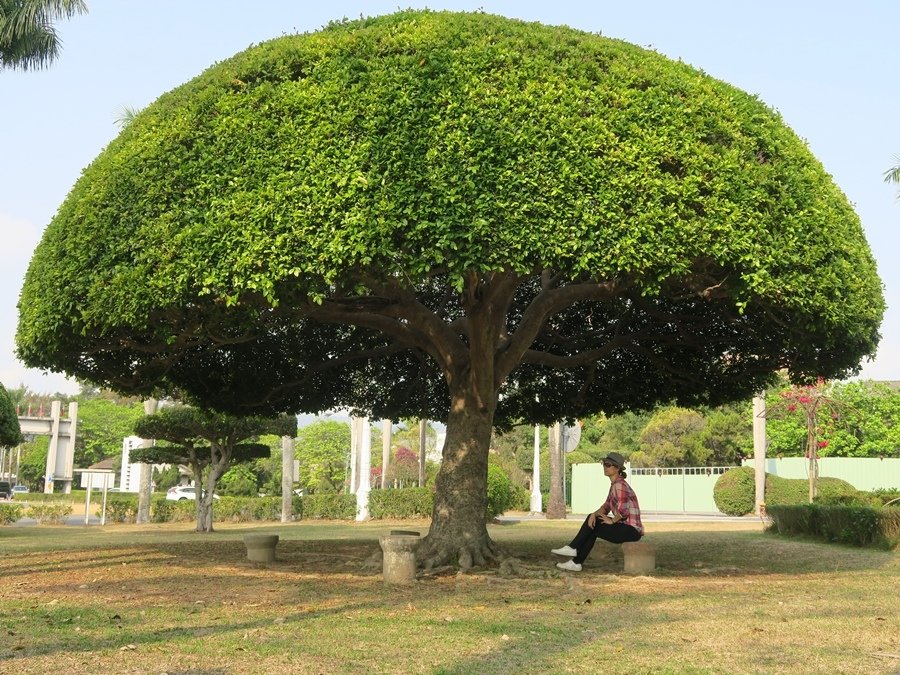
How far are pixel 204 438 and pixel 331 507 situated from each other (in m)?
9.53

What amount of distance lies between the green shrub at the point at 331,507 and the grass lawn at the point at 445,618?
791 inches

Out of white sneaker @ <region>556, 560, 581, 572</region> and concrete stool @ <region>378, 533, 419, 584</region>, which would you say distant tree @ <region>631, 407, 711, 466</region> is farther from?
concrete stool @ <region>378, 533, 419, 584</region>

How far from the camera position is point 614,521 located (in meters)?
11.1

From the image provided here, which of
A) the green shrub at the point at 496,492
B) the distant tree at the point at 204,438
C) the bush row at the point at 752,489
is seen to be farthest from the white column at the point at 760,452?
the distant tree at the point at 204,438

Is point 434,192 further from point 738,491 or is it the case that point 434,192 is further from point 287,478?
point 738,491

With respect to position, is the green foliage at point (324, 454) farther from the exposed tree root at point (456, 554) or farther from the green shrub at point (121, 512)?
the exposed tree root at point (456, 554)

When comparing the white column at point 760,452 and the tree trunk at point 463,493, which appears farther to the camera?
the white column at point 760,452

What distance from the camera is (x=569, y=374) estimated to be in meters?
15.5

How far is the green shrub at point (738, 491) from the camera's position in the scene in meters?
33.5

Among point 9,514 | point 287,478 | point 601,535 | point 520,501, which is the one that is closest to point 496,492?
point 287,478

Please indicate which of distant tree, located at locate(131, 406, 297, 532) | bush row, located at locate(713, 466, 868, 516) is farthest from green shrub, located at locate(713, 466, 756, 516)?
distant tree, located at locate(131, 406, 297, 532)

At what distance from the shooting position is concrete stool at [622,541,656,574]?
1138 centimetres

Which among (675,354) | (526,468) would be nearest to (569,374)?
(675,354)

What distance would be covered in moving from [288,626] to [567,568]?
4922 millimetres
